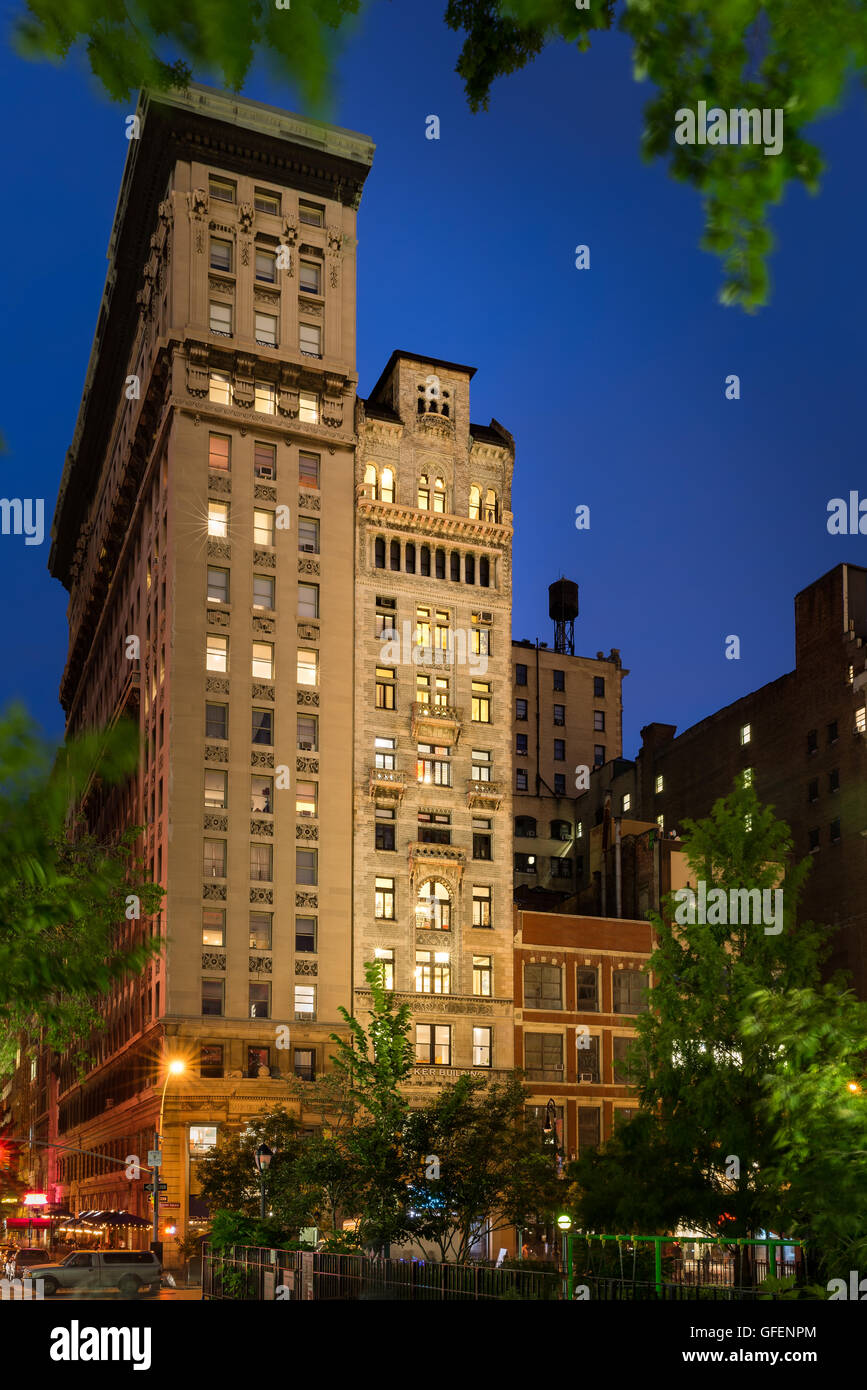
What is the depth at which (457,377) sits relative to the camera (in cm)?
9594

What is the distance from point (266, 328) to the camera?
91.9m

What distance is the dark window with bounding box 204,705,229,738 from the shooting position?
3273 inches

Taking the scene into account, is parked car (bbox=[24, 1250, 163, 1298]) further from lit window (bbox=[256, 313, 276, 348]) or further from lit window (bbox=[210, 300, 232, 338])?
lit window (bbox=[256, 313, 276, 348])

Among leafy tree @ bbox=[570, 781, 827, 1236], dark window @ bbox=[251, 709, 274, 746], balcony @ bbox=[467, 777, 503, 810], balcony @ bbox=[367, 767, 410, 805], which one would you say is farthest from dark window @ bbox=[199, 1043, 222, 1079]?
leafy tree @ bbox=[570, 781, 827, 1236]

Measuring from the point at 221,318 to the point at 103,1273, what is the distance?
61.0 meters

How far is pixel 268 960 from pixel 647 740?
138ft

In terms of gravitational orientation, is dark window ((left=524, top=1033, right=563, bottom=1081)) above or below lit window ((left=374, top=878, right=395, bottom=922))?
below

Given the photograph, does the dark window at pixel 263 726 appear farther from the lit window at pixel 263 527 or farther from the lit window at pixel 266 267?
the lit window at pixel 266 267

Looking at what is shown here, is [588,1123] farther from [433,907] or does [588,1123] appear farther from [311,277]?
[311,277]

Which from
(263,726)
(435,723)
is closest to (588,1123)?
(435,723)

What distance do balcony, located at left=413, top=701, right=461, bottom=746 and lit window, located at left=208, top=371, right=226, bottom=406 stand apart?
22.5 meters

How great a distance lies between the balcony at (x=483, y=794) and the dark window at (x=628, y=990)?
1279 centimetres
